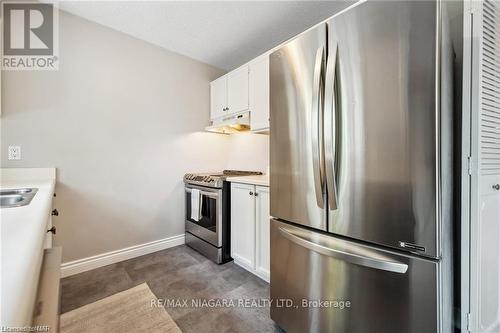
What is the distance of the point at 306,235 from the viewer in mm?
1226

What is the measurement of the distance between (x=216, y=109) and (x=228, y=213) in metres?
1.43

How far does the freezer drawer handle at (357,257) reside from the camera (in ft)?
3.01

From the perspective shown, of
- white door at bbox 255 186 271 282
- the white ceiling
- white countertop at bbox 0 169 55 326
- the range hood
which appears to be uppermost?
the white ceiling

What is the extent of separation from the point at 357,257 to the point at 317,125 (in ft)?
2.15

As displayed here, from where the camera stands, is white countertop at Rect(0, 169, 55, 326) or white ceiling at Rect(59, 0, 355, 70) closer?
white countertop at Rect(0, 169, 55, 326)

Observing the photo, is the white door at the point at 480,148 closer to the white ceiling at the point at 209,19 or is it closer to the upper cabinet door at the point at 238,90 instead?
the white ceiling at the point at 209,19

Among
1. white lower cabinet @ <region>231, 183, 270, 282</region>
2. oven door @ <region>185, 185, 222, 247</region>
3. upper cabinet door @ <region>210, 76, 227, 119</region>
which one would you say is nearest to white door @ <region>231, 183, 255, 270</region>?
white lower cabinet @ <region>231, 183, 270, 282</region>

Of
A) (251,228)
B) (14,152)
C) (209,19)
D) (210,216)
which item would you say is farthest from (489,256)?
(14,152)

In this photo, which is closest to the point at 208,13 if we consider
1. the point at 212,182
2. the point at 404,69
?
the point at 212,182

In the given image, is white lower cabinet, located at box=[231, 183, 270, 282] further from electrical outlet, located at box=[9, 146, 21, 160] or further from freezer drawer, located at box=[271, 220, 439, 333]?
electrical outlet, located at box=[9, 146, 21, 160]

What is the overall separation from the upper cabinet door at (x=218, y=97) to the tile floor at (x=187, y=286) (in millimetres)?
1811

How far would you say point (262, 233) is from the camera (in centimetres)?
196

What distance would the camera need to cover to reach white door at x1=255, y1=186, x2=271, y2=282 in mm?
1919

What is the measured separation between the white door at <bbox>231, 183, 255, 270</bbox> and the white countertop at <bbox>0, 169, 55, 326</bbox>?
57.8 inches
